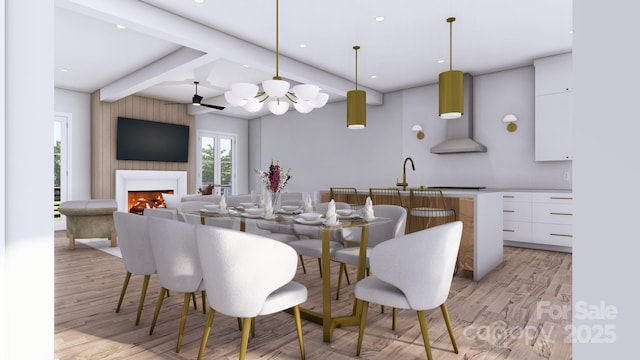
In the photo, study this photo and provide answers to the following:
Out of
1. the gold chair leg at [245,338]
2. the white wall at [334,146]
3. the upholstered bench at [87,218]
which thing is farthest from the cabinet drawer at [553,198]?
the upholstered bench at [87,218]

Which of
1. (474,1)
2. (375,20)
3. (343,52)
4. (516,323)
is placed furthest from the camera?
(343,52)

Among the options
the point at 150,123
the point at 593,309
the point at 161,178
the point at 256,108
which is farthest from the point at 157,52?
the point at 593,309

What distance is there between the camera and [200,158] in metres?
9.12

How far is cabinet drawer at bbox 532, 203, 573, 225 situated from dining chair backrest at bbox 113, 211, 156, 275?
496cm

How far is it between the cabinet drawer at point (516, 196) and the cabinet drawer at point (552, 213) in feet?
0.47

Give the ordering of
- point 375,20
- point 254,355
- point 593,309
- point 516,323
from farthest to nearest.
Answer: point 375,20 < point 516,323 < point 254,355 < point 593,309

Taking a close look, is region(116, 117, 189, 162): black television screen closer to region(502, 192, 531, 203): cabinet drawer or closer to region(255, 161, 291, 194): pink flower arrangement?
region(255, 161, 291, 194): pink flower arrangement

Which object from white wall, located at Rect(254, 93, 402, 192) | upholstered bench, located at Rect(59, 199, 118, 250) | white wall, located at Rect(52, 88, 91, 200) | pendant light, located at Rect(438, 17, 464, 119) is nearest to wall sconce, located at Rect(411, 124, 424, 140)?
white wall, located at Rect(254, 93, 402, 192)

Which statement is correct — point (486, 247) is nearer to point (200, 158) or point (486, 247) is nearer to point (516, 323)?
point (516, 323)

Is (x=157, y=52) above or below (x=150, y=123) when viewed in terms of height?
above

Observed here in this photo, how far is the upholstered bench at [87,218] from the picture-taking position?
5025 mm

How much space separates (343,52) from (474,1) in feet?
6.34

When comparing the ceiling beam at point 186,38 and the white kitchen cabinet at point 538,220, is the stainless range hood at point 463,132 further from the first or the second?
the ceiling beam at point 186,38

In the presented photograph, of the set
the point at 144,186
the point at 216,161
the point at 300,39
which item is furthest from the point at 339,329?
the point at 216,161
